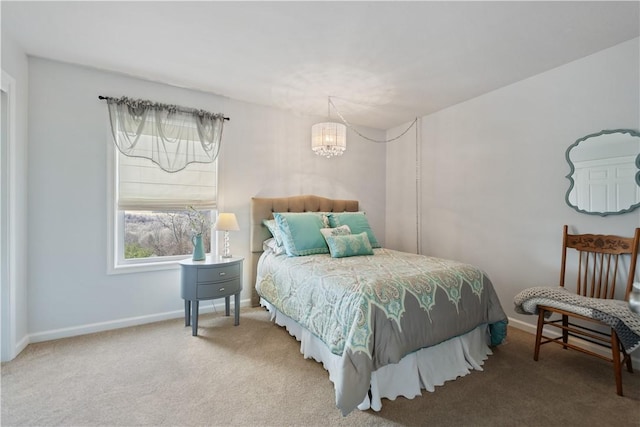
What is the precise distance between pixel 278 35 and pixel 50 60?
2.11 m

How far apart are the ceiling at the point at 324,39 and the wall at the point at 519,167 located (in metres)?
0.22

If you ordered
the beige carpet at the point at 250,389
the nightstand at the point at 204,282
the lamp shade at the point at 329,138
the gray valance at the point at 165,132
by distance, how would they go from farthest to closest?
the lamp shade at the point at 329,138
the gray valance at the point at 165,132
the nightstand at the point at 204,282
the beige carpet at the point at 250,389

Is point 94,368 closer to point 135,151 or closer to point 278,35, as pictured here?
point 135,151

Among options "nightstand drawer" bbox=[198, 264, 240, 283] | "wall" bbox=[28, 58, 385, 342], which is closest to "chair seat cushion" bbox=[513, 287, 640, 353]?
"nightstand drawer" bbox=[198, 264, 240, 283]

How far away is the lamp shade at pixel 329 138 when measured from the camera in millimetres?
3271

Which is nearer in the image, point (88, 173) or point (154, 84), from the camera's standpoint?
point (88, 173)

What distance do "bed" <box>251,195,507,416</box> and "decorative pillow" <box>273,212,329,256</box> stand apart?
0.4 inches

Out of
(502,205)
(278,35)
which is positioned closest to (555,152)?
(502,205)

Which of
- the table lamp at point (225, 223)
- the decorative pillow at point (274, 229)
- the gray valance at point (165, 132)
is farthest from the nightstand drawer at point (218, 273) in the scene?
the gray valance at point (165, 132)

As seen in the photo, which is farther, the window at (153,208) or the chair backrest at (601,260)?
the window at (153,208)

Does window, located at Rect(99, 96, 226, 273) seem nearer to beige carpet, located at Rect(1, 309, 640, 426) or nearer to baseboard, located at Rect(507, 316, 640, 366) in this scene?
beige carpet, located at Rect(1, 309, 640, 426)

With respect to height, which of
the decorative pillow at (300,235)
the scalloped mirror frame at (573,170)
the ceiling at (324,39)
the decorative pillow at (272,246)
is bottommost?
the decorative pillow at (272,246)

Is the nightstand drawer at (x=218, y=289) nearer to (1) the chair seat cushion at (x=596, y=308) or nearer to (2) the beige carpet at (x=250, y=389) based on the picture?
(2) the beige carpet at (x=250, y=389)

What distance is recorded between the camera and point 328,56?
250 cm
